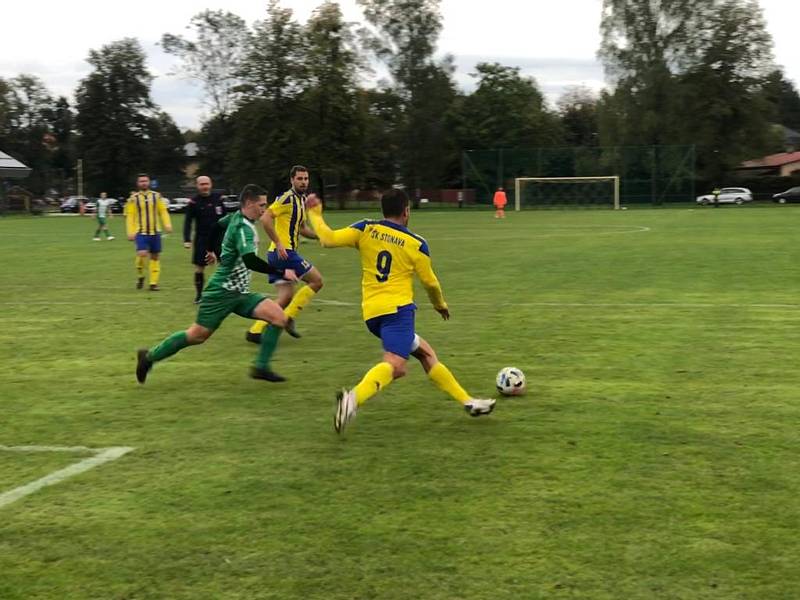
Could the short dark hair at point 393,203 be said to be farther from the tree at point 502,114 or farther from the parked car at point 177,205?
the tree at point 502,114

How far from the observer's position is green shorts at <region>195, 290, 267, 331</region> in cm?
741

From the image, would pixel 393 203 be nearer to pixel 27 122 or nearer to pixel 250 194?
pixel 250 194

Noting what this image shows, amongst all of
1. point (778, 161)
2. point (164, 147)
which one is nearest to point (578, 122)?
point (778, 161)

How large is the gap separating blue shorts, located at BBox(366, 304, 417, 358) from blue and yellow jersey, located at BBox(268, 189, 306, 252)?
4.29 metres

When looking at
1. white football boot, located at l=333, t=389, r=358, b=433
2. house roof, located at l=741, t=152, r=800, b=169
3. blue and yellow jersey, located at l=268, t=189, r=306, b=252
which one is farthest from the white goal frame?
white football boot, located at l=333, t=389, r=358, b=433

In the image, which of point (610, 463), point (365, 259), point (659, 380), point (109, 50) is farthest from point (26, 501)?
point (109, 50)

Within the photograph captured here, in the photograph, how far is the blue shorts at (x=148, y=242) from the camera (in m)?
15.2

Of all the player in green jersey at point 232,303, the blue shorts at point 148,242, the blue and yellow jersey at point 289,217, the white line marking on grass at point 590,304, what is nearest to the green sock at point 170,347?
the player in green jersey at point 232,303

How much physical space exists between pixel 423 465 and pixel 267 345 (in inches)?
117

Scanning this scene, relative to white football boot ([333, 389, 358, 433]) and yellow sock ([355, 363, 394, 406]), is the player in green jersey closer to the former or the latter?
yellow sock ([355, 363, 394, 406])

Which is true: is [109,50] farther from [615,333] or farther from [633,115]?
[615,333]

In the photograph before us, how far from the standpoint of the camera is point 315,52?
6800cm

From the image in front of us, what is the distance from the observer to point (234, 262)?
7516mm

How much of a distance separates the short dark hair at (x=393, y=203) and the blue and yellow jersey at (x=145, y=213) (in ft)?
32.5
